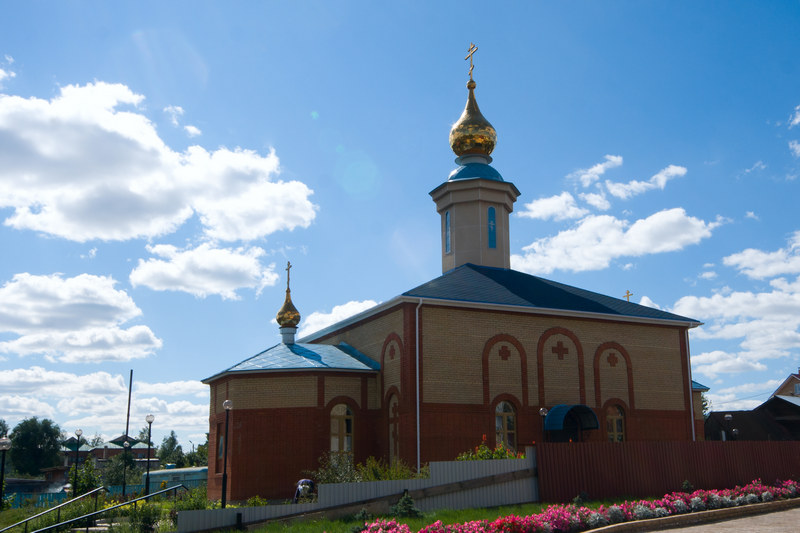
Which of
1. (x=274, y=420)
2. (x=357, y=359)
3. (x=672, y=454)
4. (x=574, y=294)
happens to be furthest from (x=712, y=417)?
(x=274, y=420)

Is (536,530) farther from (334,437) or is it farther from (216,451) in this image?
(216,451)

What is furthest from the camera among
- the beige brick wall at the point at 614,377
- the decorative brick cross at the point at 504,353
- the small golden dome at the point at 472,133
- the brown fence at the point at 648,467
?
the small golden dome at the point at 472,133

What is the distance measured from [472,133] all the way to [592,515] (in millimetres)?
17533

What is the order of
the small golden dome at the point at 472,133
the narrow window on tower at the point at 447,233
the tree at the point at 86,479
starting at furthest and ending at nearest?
the small golden dome at the point at 472,133
the narrow window on tower at the point at 447,233
the tree at the point at 86,479

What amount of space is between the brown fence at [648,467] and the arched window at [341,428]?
756 centimetres

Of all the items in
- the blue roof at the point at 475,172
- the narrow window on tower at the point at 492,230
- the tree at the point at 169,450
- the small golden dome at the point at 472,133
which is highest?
the small golden dome at the point at 472,133

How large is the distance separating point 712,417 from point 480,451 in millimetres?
19877

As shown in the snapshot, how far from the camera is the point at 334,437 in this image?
22875 mm

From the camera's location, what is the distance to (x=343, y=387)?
2308 centimetres

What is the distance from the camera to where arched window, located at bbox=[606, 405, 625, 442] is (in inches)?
945

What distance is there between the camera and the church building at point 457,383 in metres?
21.5

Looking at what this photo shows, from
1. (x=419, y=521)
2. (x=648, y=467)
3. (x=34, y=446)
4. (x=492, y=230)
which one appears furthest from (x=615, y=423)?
(x=34, y=446)

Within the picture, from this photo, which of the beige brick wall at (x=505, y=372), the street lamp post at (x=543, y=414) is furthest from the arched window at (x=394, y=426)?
the street lamp post at (x=543, y=414)

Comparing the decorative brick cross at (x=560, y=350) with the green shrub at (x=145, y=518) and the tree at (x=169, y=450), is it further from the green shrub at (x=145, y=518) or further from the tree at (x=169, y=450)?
the tree at (x=169, y=450)
